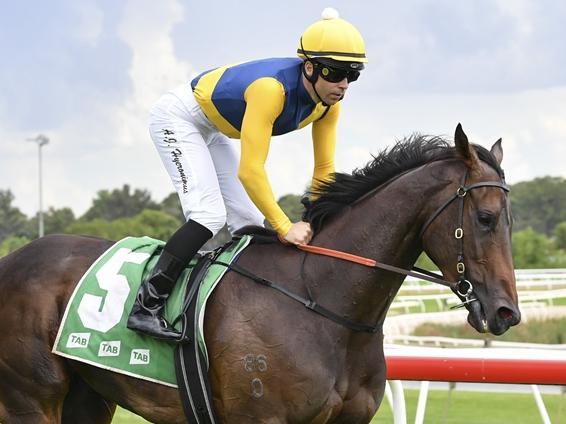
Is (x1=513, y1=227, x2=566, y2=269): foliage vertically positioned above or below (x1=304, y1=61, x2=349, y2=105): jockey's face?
below

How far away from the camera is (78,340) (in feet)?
15.5

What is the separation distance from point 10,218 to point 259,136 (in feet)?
241

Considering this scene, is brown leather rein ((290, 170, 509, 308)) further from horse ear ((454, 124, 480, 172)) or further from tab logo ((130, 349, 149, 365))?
tab logo ((130, 349, 149, 365))

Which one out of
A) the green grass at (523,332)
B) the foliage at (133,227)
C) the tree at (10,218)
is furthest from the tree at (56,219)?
the green grass at (523,332)

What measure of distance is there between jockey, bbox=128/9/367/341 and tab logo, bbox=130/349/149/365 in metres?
0.13

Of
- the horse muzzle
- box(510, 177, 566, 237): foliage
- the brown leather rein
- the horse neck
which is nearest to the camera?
the horse muzzle

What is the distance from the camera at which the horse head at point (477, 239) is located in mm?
4035

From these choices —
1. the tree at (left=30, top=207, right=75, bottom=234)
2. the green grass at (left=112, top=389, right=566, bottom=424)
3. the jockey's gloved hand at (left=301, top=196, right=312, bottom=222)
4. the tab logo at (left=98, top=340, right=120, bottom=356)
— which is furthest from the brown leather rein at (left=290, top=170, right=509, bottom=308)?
the tree at (left=30, top=207, right=75, bottom=234)

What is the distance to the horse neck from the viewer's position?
4.35m

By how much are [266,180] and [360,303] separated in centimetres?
63

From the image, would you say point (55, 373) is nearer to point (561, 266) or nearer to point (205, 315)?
point (205, 315)

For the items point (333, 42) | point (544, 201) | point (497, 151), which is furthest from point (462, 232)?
point (544, 201)

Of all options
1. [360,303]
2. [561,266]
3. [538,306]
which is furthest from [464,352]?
[561,266]

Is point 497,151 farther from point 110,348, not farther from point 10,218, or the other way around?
point 10,218
